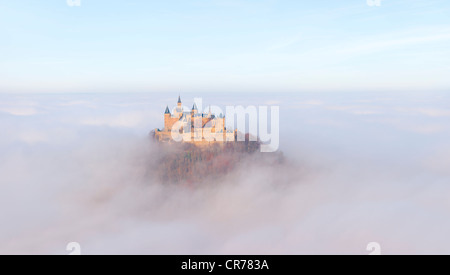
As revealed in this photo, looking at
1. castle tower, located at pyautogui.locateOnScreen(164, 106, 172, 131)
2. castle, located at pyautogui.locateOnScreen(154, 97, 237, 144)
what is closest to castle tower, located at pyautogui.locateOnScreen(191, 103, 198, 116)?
castle, located at pyautogui.locateOnScreen(154, 97, 237, 144)

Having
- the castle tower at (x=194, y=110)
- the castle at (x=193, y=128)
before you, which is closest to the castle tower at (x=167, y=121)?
the castle at (x=193, y=128)

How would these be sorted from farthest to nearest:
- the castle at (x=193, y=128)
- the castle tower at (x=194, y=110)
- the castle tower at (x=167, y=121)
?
the castle tower at (x=194, y=110), the castle tower at (x=167, y=121), the castle at (x=193, y=128)

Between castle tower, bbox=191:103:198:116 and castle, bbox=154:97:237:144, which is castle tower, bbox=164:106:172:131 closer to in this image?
castle, bbox=154:97:237:144

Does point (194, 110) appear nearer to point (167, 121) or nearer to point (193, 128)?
point (193, 128)

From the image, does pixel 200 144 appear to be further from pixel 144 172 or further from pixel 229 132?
pixel 144 172

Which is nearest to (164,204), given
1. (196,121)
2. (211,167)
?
(211,167)

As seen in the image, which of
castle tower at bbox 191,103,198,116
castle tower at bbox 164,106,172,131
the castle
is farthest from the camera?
castle tower at bbox 191,103,198,116

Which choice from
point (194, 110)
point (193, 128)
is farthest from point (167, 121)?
point (194, 110)

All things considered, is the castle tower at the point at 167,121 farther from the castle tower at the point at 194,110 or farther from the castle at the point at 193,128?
the castle tower at the point at 194,110
